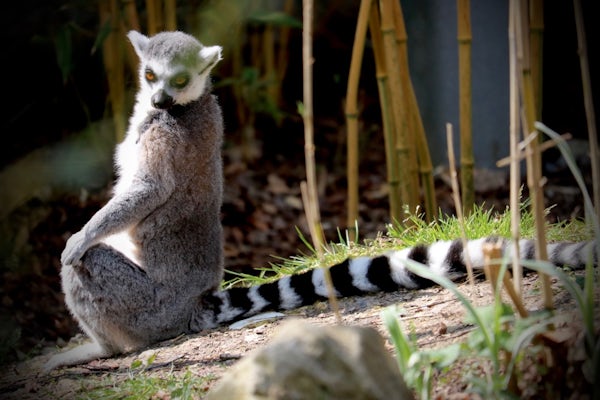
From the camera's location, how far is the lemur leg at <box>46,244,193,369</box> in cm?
456

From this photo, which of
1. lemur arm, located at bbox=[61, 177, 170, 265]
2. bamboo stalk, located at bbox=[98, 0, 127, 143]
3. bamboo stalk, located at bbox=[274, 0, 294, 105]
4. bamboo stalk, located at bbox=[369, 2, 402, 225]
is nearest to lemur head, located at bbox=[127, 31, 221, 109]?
lemur arm, located at bbox=[61, 177, 170, 265]

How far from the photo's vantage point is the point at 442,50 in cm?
884

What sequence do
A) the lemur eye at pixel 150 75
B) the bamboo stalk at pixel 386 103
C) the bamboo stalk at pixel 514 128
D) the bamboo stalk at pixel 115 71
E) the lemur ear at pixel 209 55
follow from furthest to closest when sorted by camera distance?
the bamboo stalk at pixel 115 71 → the bamboo stalk at pixel 386 103 → the lemur ear at pixel 209 55 → the lemur eye at pixel 150 75 → the bamboo stalk at pixel 514 128

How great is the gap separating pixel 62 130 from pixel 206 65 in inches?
211

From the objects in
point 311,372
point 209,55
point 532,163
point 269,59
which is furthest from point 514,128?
point 269,59

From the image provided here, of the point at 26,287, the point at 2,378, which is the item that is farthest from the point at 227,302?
the point at 26,287

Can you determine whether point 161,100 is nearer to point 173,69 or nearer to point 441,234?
point 173,69

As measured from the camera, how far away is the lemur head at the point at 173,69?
4695 millimetres

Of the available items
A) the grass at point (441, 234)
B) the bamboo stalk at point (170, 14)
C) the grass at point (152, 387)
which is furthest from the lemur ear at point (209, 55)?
the bamboo stalk at point (170, 14)

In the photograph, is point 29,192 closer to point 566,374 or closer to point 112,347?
point 112,347

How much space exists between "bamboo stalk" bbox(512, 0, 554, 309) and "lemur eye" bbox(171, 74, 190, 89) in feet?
7.76

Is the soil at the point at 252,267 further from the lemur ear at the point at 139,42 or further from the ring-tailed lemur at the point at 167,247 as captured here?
the lemur ear at the point at 139,42

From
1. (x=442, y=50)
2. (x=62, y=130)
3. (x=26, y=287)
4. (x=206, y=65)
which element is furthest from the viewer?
(x=62, y=130)

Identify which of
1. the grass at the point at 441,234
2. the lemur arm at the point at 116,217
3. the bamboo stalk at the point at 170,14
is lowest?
the grass at the point at 441,234
